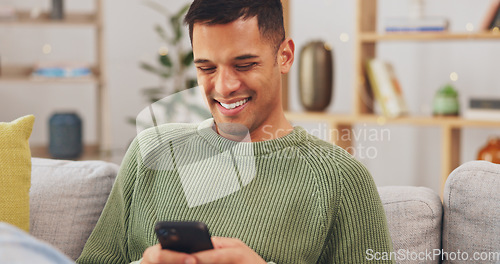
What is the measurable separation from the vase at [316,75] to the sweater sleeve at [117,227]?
5.23ft

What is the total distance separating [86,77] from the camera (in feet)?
10.6

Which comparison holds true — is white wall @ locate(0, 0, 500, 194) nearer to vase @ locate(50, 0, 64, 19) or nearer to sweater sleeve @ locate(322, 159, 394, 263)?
vase @ locate(50, 0, 64, 19)

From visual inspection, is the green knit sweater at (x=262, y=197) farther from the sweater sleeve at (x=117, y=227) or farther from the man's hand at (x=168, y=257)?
the man's hand at (x=168, y=257)

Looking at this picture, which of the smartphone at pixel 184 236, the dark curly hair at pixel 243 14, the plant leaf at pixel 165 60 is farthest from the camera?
the plant leaf at pixel 165 60

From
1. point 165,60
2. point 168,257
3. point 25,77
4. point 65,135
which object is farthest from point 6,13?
point 168,257

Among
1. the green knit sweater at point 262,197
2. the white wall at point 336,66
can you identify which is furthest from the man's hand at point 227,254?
the white wall at point 336,66

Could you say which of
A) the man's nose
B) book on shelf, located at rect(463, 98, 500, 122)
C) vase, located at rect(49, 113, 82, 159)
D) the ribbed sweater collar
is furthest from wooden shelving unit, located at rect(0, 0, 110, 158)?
the man's nose

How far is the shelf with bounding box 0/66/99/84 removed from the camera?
315 centimetres

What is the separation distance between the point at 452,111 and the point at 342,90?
2.53 ft

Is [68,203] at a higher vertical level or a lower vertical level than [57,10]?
lower

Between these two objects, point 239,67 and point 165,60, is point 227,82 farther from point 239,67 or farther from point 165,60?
point 165,60

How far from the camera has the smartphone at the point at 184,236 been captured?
31.7 inches

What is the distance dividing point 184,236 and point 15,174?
553 millimetres

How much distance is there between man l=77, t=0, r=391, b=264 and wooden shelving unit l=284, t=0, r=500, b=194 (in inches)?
63.8
